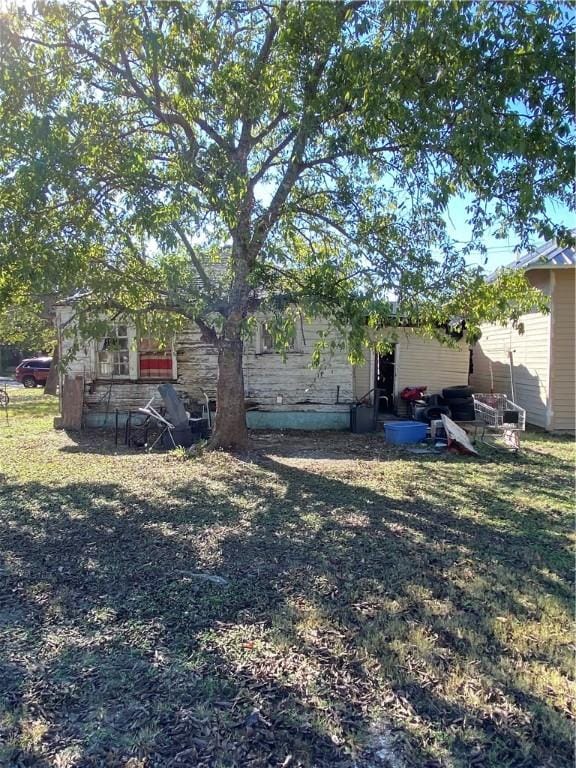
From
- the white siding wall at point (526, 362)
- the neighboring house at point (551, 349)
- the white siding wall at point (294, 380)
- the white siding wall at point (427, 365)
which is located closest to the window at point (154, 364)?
the white siding wall at point (294, 380)

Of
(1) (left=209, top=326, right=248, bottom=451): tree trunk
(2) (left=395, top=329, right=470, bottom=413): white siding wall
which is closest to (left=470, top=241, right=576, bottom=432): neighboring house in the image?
(2) (left=395, top=329, right=470, bottom=413): white siding wall

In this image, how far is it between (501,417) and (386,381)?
A: 16.6ft

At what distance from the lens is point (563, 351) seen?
9.77 metres

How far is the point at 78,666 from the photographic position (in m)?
2.55

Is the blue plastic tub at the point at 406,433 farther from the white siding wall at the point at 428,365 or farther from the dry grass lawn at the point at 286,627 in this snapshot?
the white siding wall at the point at 428,365

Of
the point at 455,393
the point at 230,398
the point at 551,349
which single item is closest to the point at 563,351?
the point at 551,349

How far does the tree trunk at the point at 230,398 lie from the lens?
297 inches

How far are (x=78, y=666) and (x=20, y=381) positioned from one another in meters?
26.1

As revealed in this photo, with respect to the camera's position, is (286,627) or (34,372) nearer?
(286,627)

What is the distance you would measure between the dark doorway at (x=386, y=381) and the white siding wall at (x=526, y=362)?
2.18 m

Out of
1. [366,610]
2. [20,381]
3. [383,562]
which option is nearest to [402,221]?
[383,562]

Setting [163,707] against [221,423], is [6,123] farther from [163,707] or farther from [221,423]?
[163,707]

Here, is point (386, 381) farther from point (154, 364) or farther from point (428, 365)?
point (154, 364)

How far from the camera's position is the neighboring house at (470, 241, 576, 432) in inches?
378
